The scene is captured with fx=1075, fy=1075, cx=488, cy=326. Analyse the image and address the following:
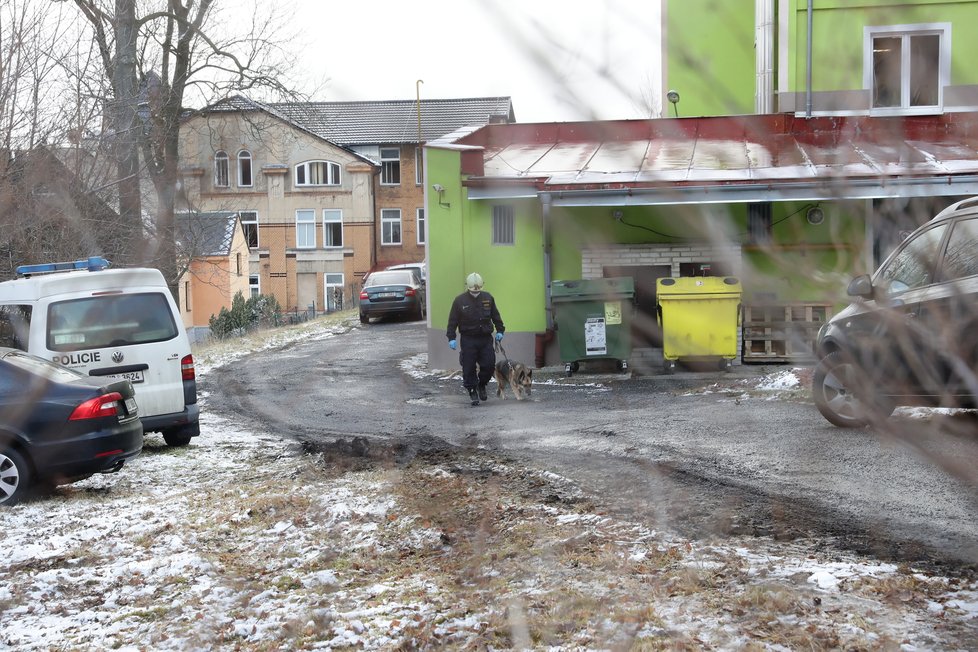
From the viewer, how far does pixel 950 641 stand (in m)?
4.60

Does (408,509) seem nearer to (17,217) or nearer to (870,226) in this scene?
(17,217)

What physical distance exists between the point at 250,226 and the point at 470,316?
36.3 feet

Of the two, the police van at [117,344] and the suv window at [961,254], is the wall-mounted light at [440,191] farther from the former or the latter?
the suv window at [961,254]

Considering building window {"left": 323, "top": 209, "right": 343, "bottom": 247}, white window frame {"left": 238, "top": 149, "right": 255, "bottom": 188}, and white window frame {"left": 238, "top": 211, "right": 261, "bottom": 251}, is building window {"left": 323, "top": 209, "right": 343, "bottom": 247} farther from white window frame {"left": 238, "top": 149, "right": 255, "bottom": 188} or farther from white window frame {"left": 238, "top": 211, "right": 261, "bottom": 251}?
white window frame {"left": 238, "top": 149, "right": 255, "bottom": 188}

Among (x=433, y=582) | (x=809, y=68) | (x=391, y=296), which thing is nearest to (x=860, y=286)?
(x=809, y=68)

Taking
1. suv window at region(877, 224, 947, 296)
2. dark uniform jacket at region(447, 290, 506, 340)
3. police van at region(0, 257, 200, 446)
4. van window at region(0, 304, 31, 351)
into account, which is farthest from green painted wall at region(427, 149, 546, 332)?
suv window at region(877, 224, 947, 296)

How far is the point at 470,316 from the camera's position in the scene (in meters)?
14.0

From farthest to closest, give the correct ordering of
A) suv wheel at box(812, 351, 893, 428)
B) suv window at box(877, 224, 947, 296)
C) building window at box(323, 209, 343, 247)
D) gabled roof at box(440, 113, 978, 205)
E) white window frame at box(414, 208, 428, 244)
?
1. building window at box(323, 209, 343, 247)
2. white window frame at box(414, 208, 428, 244)
3. suv wheel at box(812, 351, 893, 428)
4. suv window at box(877, 224, 947, 296)
5. gabled roof at box(440, 113, 978, 205)

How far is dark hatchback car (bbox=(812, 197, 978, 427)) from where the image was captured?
1905mm

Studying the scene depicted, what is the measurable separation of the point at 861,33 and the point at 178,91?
1601mm

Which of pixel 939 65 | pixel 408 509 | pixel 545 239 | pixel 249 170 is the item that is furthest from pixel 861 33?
pixel 408 509

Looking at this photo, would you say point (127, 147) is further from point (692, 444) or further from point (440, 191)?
point (440, 191)

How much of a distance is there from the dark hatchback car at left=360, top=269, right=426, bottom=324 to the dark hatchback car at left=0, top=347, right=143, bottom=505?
18.8m

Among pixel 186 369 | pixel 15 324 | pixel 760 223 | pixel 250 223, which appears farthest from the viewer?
pixel 186 369
